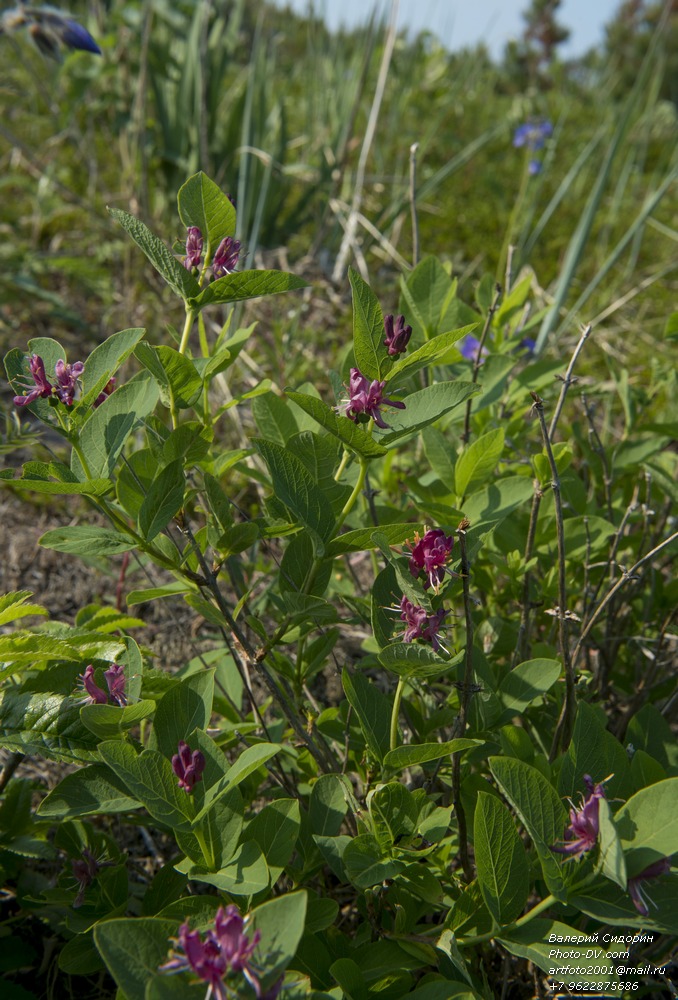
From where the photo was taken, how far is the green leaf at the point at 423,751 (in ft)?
2.58

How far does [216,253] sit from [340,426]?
245mm

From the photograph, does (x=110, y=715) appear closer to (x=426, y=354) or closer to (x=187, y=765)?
(x=187, y=765)

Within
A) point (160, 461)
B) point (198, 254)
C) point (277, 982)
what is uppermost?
point (198, 254)

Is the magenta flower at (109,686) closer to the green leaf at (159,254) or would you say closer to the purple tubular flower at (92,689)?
the purple tubular flower at (92,689)

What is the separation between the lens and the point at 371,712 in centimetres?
90

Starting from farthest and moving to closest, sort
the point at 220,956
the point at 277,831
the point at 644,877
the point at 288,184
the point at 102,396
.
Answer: the point at 288,184, the point at 102,396, the point at 277,831, the point at 644,877, the point at 220,956

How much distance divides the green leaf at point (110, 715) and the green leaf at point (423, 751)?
24 centimetres

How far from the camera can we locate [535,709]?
3.73 feet

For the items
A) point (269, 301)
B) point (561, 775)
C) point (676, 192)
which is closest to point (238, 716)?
point (561, 775)

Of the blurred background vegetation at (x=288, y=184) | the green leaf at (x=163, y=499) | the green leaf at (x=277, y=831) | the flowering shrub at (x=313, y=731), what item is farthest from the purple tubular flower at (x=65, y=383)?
the blurred background vegetation at (x=288, y=184)

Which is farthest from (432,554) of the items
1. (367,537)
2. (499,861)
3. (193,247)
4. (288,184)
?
(288,184)

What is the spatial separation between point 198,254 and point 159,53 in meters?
2.66

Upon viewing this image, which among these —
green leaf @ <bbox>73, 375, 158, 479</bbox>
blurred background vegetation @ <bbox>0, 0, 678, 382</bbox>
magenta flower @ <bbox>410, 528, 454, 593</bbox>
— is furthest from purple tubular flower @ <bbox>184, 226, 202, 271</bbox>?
blurred background vegetation @ <bbox>0, 0, 678, 382</bbox>

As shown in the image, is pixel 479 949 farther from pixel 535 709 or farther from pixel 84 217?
pixel 84 217
